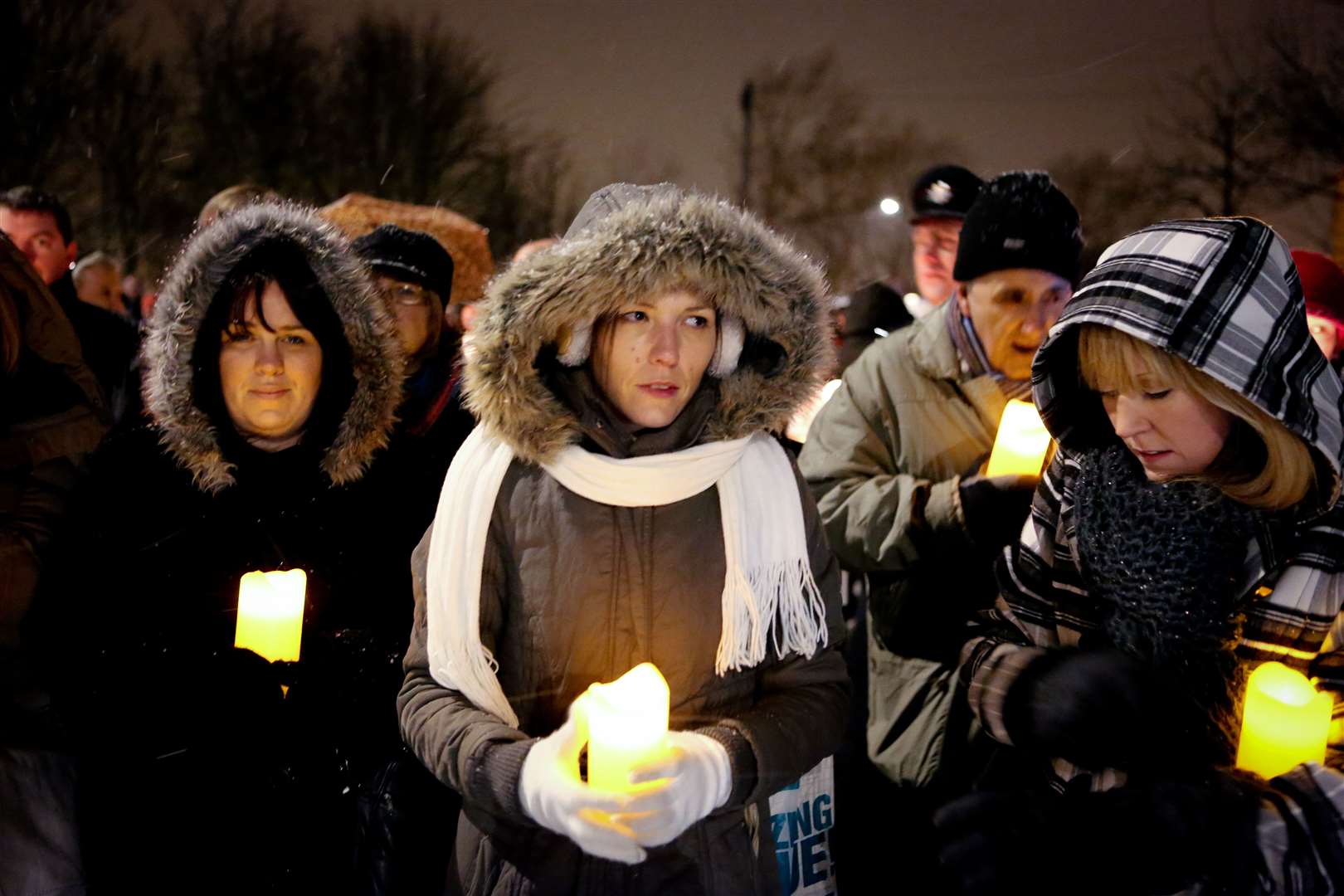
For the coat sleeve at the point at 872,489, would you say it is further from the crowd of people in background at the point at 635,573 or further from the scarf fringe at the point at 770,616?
the scarf fringe at the point at 770,616

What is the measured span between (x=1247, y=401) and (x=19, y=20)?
1986 centimetres

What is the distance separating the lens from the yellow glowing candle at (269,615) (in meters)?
2.28

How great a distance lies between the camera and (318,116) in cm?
2228

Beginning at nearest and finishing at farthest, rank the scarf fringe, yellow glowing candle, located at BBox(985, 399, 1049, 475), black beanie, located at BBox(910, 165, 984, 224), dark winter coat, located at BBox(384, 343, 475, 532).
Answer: the scarf fringe < yellow glowing candle, located at BBox(985, 399, 1049, 475) < dark winter coat, located at BBox(384, 343, 475, 532) < black beanie, located at BBox(910, 165, 984, 224)

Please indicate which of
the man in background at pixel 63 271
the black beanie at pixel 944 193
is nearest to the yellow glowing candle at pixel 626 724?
the black beanie at pixel 944 193

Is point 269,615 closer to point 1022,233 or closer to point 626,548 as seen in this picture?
point 626,548

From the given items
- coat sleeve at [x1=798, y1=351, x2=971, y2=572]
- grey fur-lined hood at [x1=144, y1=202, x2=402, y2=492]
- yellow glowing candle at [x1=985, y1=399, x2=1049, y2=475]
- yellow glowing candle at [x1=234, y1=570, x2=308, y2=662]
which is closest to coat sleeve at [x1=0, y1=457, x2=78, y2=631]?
grey fur-lined hood at [x1=144, y1=202, x2=402, y2=492]

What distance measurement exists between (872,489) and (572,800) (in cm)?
165

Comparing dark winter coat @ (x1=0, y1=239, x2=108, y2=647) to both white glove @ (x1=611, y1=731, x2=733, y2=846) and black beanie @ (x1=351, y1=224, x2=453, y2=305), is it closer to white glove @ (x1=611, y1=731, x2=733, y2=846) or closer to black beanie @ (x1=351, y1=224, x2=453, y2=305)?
black beanie @ (x1=351, y1=224, x2=453, y2=305)

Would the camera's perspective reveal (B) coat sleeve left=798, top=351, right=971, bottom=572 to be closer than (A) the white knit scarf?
No

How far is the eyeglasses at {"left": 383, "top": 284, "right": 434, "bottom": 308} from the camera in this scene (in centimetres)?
422

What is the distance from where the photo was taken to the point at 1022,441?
105 inches

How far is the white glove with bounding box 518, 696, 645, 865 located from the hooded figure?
83 cm

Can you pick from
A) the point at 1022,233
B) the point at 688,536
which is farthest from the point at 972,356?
the point at 688,536
